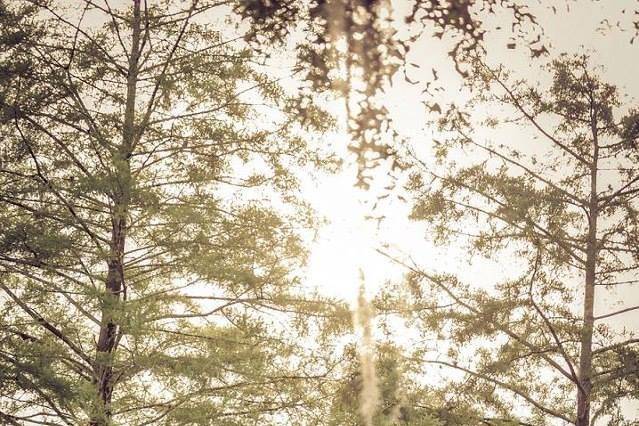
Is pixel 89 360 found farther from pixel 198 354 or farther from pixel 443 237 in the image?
pixel 443 237

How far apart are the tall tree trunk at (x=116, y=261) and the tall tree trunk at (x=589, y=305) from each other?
20.2 feet

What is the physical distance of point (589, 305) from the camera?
9.72 metres

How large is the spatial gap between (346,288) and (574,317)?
11.9 feet

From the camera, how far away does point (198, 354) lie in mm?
7445

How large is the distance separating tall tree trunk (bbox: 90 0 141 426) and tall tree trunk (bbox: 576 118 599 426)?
6159 mm

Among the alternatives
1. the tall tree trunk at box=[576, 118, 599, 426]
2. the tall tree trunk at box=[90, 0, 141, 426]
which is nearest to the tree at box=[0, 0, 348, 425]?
the tall tree trunk at box=[90, 0, 141, 426]

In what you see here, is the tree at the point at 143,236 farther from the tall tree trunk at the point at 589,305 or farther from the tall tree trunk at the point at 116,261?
the tall tree trunk at the point at 589,305

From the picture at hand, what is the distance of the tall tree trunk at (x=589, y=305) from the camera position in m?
9.11

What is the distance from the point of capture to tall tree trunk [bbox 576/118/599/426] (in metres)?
9.11

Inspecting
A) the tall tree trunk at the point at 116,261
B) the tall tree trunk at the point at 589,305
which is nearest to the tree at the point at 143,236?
A: the tall tree trunk at the point at 116,261

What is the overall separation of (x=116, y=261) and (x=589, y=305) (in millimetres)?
6794

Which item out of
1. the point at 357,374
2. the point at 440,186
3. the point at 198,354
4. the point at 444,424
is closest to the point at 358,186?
the point at 198,354

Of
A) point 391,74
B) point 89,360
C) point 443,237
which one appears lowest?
point 391,74

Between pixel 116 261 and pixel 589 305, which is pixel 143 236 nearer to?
pixel 116 261
